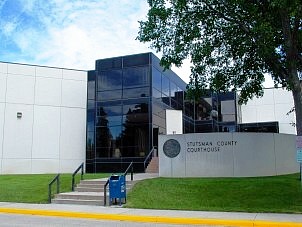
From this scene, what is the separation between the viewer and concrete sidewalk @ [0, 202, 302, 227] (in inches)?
449

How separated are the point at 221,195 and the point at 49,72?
75.6ft

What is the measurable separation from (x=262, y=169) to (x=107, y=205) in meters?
8.74

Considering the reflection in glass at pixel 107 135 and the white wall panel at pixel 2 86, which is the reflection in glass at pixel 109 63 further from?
the white wall panel at pixel 2 86

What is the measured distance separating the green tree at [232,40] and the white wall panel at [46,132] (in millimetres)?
18390

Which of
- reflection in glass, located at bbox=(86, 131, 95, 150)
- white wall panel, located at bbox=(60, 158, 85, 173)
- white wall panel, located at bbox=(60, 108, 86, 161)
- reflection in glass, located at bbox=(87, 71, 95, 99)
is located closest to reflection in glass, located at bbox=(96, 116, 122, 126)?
reflection in glass, located at bbox=(86, 131, 95, 150)

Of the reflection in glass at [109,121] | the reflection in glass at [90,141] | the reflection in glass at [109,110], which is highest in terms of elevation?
the reflection in glass at [109,110]

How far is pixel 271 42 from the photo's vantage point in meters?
15.2

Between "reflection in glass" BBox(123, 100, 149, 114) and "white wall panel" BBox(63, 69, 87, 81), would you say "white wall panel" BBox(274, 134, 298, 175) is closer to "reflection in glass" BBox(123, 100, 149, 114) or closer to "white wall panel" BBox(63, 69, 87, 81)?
"reflection in glass" BBox(123, 100, 149, 114)

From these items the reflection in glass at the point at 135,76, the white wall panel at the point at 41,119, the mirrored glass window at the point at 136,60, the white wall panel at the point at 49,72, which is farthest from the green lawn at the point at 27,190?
the white wall panel at the point at 49,72

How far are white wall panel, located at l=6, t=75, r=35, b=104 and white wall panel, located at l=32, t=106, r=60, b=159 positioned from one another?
1.18 metres

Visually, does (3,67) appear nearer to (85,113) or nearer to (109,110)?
(85,113)

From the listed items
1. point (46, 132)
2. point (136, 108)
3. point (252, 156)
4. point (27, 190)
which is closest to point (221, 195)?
point (252, 156)

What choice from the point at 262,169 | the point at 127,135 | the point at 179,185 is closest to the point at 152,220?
the point at 179,185

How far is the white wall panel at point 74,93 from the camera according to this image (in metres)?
34.5
